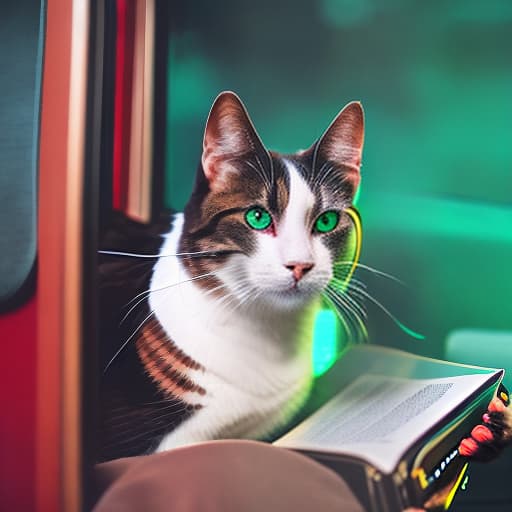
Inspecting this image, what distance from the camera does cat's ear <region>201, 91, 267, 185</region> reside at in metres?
1.11

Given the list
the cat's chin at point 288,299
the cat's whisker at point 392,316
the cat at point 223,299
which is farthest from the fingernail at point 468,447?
the cat's chin at point 288,299

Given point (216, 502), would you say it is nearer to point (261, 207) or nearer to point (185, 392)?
point (185, 392)

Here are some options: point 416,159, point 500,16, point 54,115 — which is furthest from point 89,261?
point 500,16

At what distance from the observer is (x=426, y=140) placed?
3.67 feet

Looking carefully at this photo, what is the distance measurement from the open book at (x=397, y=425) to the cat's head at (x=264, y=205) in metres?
0.22

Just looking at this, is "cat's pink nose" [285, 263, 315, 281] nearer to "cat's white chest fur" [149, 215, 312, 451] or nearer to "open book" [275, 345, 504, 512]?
"cat's white chest fur" [149, 215, 312, 451]

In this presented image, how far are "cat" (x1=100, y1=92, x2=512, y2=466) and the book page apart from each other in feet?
0.21

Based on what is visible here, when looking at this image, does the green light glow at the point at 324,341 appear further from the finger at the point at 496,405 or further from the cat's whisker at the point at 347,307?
the finger at the point at 496,405

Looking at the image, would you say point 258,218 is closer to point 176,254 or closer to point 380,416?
point 176,254

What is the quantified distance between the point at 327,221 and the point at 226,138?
278 millimetres

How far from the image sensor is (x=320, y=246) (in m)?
1.09

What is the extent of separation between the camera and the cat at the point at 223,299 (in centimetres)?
110

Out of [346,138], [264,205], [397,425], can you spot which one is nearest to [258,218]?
[264,205]

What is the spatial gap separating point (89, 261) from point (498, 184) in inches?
35.2
